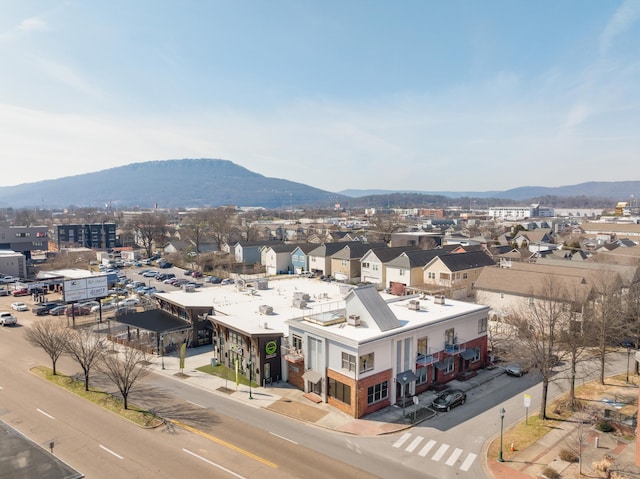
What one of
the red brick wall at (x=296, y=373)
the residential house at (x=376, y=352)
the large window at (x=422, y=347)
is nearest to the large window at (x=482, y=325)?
the residential house at (x=376, y=352)

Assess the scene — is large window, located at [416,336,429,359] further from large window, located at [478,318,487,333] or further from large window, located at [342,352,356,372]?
large window, located at [478,318,487,333]

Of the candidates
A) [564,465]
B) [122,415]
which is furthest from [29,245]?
[564,465]

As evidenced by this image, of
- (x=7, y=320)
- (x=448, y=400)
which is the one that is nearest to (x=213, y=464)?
(x=448, y=400)

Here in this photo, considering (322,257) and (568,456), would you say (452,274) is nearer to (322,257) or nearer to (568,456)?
(322,257)

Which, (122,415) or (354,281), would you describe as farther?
(354,281)

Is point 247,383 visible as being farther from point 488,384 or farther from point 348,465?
point 488,384

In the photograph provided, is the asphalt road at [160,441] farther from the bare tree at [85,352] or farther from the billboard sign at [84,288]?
the billboard sign at [84,288]
